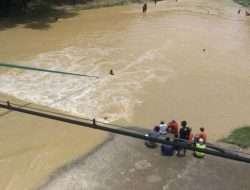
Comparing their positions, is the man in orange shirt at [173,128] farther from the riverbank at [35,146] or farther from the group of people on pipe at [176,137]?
the riverbank at [35,146]

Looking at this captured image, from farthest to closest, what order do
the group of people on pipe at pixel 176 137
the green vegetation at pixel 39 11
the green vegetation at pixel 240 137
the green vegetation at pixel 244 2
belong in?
the green vegetation at pixel 244 2, the green vegetation at pixel 39 11, the green vegetation at pixel 240 137, the group of people on pipe at pixel 176 137

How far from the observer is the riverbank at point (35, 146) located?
1113 cm

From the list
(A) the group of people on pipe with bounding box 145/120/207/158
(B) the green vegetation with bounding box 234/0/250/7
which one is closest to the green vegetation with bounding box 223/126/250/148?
(A) the group of people on pipe with bounding box 145/120/207/158

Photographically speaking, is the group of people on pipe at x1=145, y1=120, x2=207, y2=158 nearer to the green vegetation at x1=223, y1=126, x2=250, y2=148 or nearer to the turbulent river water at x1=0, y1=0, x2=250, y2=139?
the green vegetation at x1=223, y1=126, x2=250, y2=148

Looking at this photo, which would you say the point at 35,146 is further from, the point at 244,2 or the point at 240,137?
the point at 244,2

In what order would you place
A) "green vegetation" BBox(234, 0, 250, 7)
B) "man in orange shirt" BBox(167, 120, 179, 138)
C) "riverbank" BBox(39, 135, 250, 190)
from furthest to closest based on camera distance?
"green vegetation" BBox(234, 0, 250, 7) < "man in orange shirt" BBox(167, 120, 179, 138) < "riverbank" BBox(39, 135, 250, 190)

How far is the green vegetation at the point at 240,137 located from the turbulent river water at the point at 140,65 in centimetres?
51

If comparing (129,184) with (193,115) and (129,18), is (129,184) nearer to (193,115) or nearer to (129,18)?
(193,115)

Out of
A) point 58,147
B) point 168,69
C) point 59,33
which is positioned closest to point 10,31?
point 59,33

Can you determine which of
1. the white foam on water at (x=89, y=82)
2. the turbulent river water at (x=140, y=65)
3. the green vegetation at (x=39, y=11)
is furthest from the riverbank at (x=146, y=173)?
the green vegetation at (x=39, y=11)

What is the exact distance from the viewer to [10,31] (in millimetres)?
25156

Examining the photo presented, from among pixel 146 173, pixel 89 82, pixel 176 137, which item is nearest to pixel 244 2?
pixel 89 82

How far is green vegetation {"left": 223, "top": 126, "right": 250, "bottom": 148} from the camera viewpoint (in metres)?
12.5

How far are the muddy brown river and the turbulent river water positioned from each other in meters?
0.04
